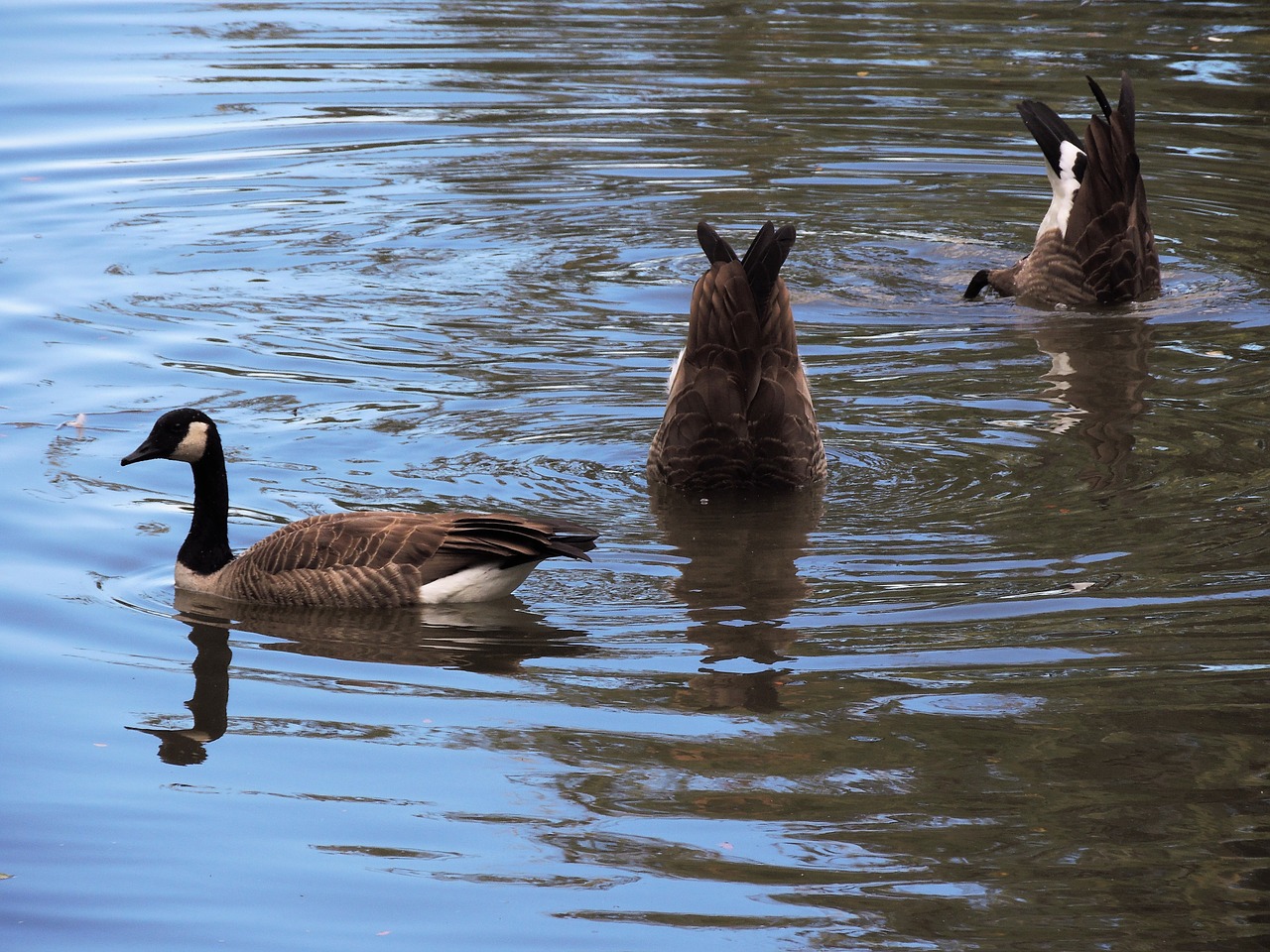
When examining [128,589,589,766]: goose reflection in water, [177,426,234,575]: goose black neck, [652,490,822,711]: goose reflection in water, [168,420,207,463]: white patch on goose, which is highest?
[168,420,207,463]: white patch on goose

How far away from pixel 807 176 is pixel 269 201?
5057 millimetres

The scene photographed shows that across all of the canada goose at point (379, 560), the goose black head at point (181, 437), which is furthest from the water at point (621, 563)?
the goose black head at point (181, 437)

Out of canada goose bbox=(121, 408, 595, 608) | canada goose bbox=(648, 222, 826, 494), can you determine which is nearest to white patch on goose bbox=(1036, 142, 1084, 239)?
canada goose bbox=(648, 222, 826, 494)

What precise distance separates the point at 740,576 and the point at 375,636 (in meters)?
1.77

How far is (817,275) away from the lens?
551 inches

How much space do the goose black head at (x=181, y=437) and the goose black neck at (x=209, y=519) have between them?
1.1 inches

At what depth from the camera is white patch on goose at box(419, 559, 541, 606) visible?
26.9 feet

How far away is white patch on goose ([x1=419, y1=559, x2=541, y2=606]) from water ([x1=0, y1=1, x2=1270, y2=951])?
→ 92 mm

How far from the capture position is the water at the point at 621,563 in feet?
19.0

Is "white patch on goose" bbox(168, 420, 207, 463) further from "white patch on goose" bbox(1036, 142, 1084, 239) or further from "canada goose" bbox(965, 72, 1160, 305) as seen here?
"white patch on goose" bbox(1036, 142, 1084, 239)

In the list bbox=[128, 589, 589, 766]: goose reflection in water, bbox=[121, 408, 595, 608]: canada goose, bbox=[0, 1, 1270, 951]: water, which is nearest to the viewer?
bbox=[0, 1, 1270, 951]: water

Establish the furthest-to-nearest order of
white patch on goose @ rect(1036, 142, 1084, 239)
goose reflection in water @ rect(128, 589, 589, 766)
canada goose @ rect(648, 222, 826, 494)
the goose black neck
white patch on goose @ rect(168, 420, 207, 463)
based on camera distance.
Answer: white patch on goose @ rect(1036, 142, 1084, 239) < canada goose @ rect(648, 222, 826, 494) < white patch on goose @ rect(168, 420, 207, 463) < the goose black neck < goose reflection in water @ rect(128, 589, 589, 766)

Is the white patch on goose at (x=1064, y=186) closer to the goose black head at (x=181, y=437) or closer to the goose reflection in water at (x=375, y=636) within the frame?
the goose reflection in water at (x=375, y=636)

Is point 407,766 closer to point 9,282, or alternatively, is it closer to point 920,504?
point 920,504
